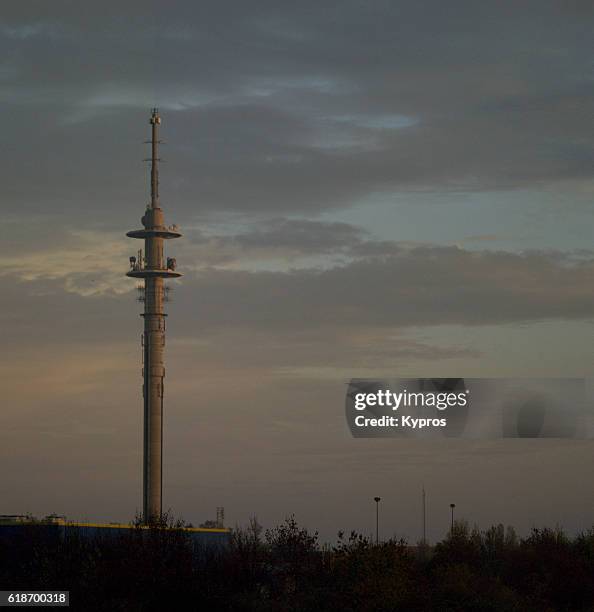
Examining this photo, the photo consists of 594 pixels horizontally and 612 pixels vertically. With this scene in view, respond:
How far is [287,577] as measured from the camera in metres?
71.0

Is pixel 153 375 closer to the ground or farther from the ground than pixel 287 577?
farther from the ground

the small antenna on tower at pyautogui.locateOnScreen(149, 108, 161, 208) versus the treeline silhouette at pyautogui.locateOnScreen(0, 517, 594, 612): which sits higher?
the small antenna on tower at pyautogui.locateOnScreen(149, 108, 161, 208)

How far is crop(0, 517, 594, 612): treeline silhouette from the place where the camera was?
61719 millimetres

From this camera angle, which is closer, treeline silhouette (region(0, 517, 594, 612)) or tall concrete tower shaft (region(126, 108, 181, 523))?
treeline silhouette (region(0, 517, 594, 612))

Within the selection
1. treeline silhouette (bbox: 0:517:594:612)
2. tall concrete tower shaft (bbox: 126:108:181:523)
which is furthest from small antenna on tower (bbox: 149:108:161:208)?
treeline silhouette (bbox: 0:517:594:612)

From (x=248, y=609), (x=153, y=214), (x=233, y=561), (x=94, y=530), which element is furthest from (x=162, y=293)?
(x=248, y=609)

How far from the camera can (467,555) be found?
89.7 metres

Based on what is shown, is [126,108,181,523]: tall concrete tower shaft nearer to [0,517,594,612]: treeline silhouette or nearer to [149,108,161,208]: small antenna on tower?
[149,108,161,208]: small antenna on tower

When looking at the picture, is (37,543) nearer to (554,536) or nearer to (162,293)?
(554,536)

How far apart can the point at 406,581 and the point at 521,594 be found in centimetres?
1660

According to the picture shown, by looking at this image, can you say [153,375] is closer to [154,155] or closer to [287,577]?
[154,155]

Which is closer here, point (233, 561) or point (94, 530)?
point (233, 561)

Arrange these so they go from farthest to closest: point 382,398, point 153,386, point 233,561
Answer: point 153,386, point 233,561, point 382,398

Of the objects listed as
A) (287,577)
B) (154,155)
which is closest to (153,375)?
(154,155)
